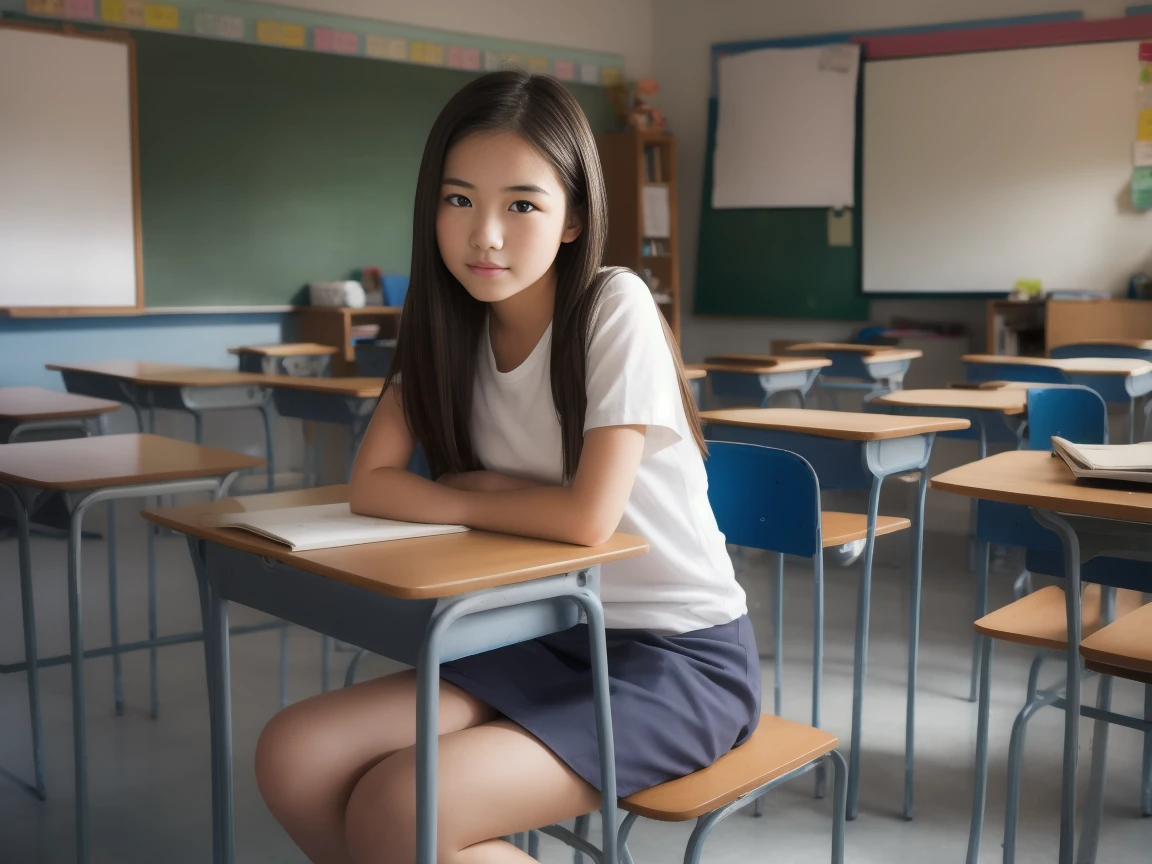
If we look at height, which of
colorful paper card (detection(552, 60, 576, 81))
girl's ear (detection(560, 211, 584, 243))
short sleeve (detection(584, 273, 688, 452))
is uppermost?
colorful paper card (detection(552, 60, 576, 81))

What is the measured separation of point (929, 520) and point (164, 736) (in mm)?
3651

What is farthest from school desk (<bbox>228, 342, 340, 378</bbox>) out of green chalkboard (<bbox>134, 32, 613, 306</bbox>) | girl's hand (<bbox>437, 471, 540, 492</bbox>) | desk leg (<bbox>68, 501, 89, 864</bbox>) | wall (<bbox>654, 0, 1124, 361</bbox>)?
girl's hand (<bbox>437, 471, 540, 492</bbox>)

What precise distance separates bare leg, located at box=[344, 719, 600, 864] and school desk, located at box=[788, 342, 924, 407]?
13.1 feet

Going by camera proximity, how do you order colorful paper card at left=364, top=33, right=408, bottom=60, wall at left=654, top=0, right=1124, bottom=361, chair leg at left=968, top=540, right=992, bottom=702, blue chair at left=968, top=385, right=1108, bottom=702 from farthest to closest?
wall at left=654, top=0, right=1124, bottom=361 < colorful paper card at left=364, top=33, right=408, bottom=60 < blue chair at left=968, top=385, right=1108, bottom=702 < chair leg at left=968, top=540, right=992, bottom=702

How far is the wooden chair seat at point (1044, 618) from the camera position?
1780 millimetres

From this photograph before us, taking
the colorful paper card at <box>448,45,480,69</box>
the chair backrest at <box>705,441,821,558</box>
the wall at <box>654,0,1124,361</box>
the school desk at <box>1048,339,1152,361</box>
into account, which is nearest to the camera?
the chair backrest at <box>705,441,821,558</box>

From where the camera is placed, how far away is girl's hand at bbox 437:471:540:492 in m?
1.41

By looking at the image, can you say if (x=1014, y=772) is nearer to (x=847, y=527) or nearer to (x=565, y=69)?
(x=847, y=527)

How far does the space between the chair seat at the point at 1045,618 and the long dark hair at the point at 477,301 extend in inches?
27.2

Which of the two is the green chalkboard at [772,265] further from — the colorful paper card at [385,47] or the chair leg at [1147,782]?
the chair leg at [1147,782]

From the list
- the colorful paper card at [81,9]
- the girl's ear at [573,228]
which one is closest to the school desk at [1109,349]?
the girl's ear at [573,228]

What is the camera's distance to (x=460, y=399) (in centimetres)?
148

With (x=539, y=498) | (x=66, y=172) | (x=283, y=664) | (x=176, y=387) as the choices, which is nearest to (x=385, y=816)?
(x=539, y=498)

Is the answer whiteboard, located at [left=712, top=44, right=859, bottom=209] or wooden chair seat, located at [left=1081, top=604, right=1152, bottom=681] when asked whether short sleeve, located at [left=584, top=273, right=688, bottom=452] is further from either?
whiteboard, located at [left=712, top=44, right=859, bottom=209]
